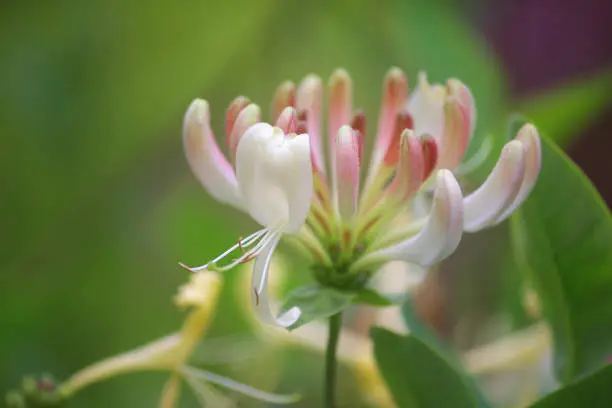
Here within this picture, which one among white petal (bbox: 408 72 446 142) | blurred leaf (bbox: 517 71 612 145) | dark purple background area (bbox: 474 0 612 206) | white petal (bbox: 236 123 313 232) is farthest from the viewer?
dark purple background area (bbox: 474 0 612 206)

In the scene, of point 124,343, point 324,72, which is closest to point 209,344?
point 124,343

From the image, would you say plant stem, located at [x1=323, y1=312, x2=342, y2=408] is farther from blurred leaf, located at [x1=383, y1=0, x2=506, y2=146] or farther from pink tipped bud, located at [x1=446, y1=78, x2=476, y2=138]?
blurred leaf, located at [x1=383, y1=0, x2=506, y2=146]

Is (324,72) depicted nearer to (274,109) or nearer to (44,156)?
(44,156)

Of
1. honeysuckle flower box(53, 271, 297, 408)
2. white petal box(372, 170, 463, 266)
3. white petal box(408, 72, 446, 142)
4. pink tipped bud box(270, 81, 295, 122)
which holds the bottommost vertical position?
honeysuckle flower box(53, 271, 297, 408)

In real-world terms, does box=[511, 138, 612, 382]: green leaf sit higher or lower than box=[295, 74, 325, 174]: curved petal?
lower

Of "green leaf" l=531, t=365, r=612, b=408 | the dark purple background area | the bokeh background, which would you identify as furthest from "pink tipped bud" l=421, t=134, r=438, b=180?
the dark purple background area

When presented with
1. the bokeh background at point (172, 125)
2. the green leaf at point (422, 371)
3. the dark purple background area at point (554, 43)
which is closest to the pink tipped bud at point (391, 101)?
the green leaf at point (422, 371)

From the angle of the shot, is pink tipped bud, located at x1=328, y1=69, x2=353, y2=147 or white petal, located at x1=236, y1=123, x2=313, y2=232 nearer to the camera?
white petal, located at x1=236, y1=123, x2=313, y2=232
